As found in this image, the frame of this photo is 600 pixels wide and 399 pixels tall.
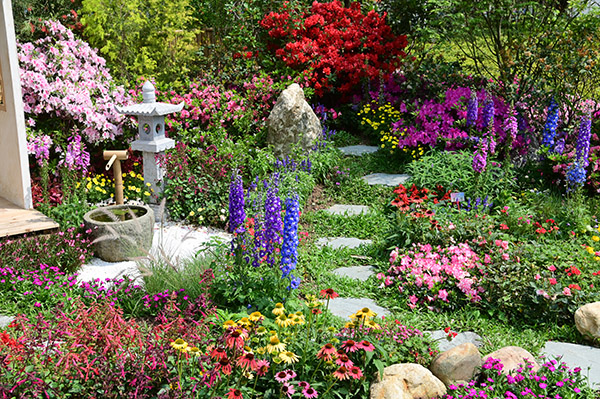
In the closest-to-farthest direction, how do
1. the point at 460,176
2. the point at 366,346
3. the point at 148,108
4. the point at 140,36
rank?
1. the point at 366,346
2. the point at 148,108
3. the point at 460,176
4. the point at 140,36

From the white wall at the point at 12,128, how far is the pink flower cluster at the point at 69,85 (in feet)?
1.66

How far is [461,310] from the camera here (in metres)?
4.22

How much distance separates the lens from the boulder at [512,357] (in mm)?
3297

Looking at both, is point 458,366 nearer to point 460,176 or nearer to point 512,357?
point 512,357

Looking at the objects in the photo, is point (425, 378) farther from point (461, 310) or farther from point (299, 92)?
point (299, 92)

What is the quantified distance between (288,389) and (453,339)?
1.49 m

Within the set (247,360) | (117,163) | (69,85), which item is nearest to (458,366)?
(247,360)

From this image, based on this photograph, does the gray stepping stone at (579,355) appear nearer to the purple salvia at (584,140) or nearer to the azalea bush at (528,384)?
the azalea bush at (528,384)

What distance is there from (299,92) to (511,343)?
4494 mm

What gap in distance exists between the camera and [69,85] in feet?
20.3

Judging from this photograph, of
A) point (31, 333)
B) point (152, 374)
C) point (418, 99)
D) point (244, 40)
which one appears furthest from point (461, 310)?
point (244, 40)

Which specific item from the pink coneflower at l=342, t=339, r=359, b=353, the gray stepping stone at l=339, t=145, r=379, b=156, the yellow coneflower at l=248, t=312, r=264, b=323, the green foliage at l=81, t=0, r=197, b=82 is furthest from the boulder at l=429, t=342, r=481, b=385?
the green foliage at l=81, t=0, r=197, b=82

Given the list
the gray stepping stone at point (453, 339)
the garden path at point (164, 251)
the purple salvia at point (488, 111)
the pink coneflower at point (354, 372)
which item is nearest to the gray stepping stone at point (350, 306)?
the gray stepping stone at point (453, 339)

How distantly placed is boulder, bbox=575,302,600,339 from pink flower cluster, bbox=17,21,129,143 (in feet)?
16.1
